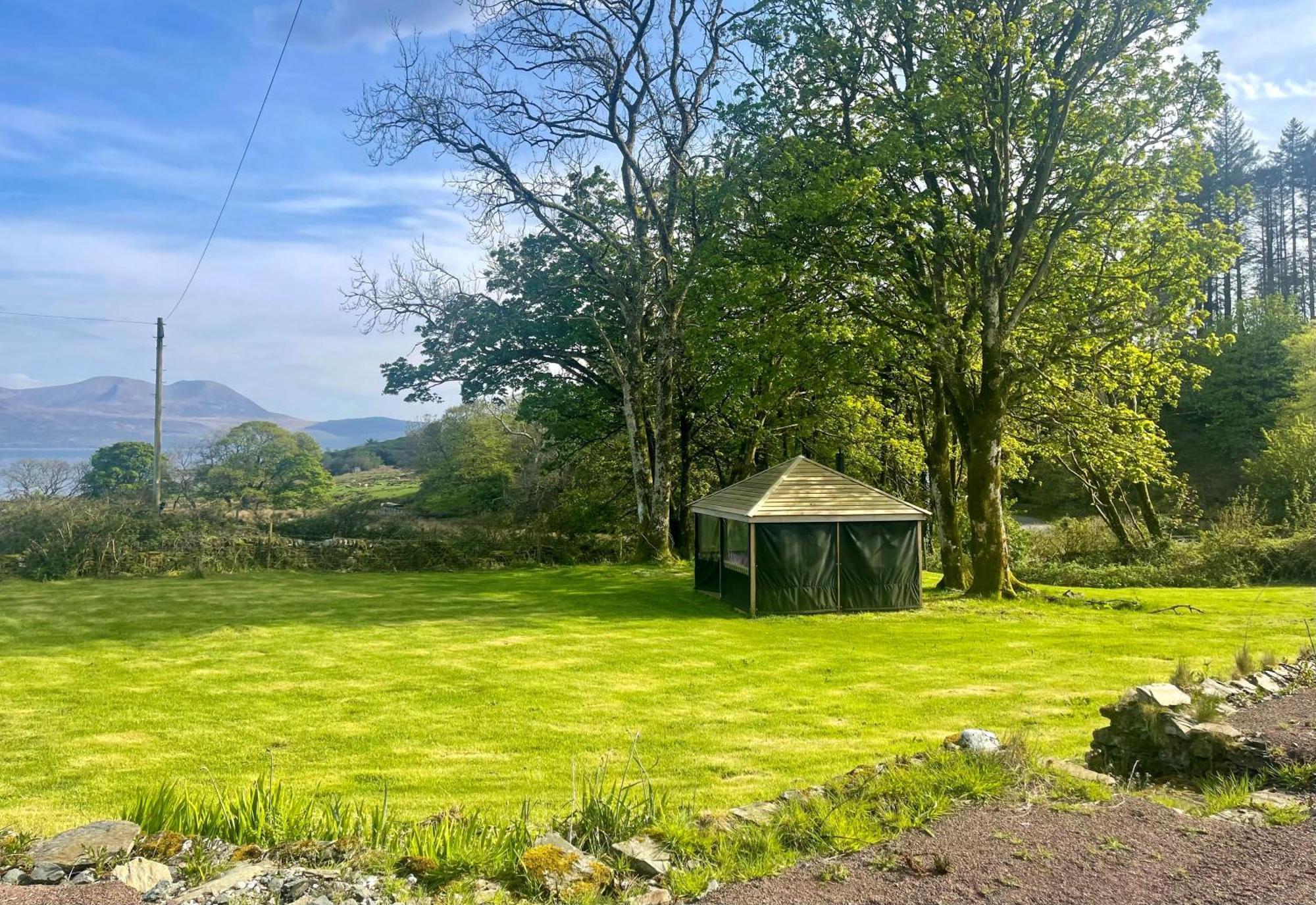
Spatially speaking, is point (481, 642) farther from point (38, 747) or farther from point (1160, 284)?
point (1160, 284)

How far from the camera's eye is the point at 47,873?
3561 millimetres

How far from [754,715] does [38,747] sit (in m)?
6.08

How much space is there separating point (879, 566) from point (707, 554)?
3497 millimetres

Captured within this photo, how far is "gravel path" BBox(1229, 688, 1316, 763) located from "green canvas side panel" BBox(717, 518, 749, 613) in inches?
328

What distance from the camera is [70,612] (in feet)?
44.7

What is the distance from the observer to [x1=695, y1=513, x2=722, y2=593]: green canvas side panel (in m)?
16.1

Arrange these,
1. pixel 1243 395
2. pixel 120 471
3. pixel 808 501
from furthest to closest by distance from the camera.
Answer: pixel 1243 395 → pixel 120 471 → pixel 808 501

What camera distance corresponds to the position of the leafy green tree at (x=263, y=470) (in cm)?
2403

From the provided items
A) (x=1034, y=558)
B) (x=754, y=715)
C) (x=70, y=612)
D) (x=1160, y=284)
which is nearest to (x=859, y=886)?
(x=754, y=715)

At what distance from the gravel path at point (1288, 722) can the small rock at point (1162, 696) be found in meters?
0.31

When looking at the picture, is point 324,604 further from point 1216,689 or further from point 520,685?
point 1216,689

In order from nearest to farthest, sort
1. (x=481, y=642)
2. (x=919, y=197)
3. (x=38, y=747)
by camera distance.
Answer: (x=38, y=747) → (x=481, y=642) → (x=919, y=197)

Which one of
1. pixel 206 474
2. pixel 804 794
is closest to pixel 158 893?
pixel 804 794

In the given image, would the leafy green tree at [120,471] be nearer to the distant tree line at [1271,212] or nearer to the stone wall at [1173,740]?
the stone wall at [1173,740]
